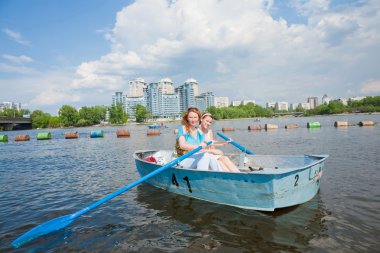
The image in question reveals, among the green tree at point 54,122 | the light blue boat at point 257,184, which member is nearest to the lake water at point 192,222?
the light blue boat at point 257,184

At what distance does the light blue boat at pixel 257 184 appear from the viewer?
6051 mm

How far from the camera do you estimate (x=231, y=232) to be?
19.8 ft

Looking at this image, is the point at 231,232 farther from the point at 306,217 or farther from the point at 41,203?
the point at 41,203

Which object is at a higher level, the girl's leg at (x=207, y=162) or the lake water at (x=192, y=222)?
the girl's leg at (x=207, y=162)

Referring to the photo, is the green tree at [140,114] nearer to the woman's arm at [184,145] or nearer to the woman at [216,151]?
the woman at [216,151]

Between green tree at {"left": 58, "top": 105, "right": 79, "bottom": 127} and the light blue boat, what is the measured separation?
495 feet

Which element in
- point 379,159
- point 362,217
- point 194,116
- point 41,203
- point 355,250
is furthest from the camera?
point 379,159

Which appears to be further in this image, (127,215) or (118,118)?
(118,118)

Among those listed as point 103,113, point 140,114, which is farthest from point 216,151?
point 103,113

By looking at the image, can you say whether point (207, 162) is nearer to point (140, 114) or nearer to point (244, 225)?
point (244, 225)

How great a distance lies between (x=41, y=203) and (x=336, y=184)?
10.7 metres

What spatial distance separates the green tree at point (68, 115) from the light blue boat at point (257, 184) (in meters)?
151

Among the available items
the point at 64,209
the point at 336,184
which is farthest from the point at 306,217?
the point at 64,209

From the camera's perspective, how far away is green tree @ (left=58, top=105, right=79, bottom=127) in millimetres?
143875
